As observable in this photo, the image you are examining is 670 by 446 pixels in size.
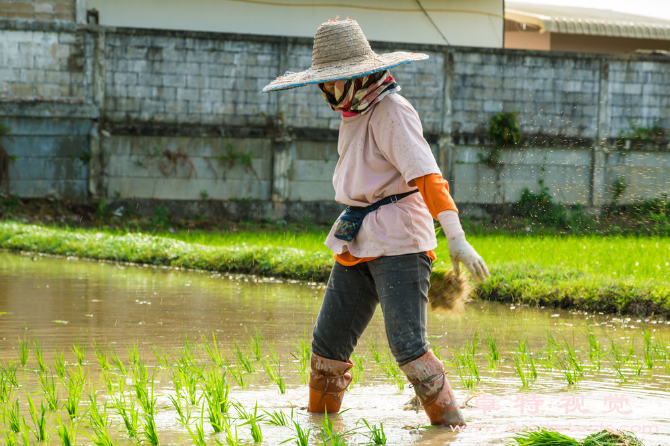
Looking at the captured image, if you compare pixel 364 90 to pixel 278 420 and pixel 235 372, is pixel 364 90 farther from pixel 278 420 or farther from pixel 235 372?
pixel 235 372

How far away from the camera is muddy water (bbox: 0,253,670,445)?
10.0ft

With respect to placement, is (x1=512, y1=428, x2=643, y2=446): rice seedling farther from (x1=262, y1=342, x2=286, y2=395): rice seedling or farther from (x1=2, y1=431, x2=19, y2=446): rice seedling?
(x1=2, y1=431, x2=19, y2=446): rice seedling

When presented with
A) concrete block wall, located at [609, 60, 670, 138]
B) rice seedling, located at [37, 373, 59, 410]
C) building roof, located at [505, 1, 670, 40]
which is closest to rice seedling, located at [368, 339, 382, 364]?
rice seedling, located at [37, 373, 59, 410]

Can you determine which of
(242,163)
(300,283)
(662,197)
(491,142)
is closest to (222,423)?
(300,283)

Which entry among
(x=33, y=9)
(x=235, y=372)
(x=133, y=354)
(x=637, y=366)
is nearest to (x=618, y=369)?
(x=637, y=366)

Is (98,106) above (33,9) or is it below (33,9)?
below

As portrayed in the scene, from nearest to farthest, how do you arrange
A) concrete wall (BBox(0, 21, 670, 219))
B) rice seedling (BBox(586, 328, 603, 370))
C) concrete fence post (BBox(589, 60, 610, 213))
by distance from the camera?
rice seedling (BBox(586, 328, 603, 370)), concrete wall (BBox(0, 21, 670, 219)), concrete fence post (BBox(589, 60, 610, 213))

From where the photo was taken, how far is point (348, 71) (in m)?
2.89

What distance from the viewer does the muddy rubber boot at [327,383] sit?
10.0 feet

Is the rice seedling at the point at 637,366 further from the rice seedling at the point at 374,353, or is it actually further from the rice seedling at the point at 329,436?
the rice seedling at the point at 329,436

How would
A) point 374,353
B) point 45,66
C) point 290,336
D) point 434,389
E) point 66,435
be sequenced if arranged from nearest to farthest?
point 66,435, point 434,389, point 374,353, point 290,336, point 45,66

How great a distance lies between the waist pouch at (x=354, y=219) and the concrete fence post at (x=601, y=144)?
1057 cm

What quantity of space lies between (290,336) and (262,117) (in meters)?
7.95

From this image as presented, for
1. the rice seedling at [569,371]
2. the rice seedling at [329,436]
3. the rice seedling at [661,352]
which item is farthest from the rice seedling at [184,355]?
the rice seedling at [661,352]
